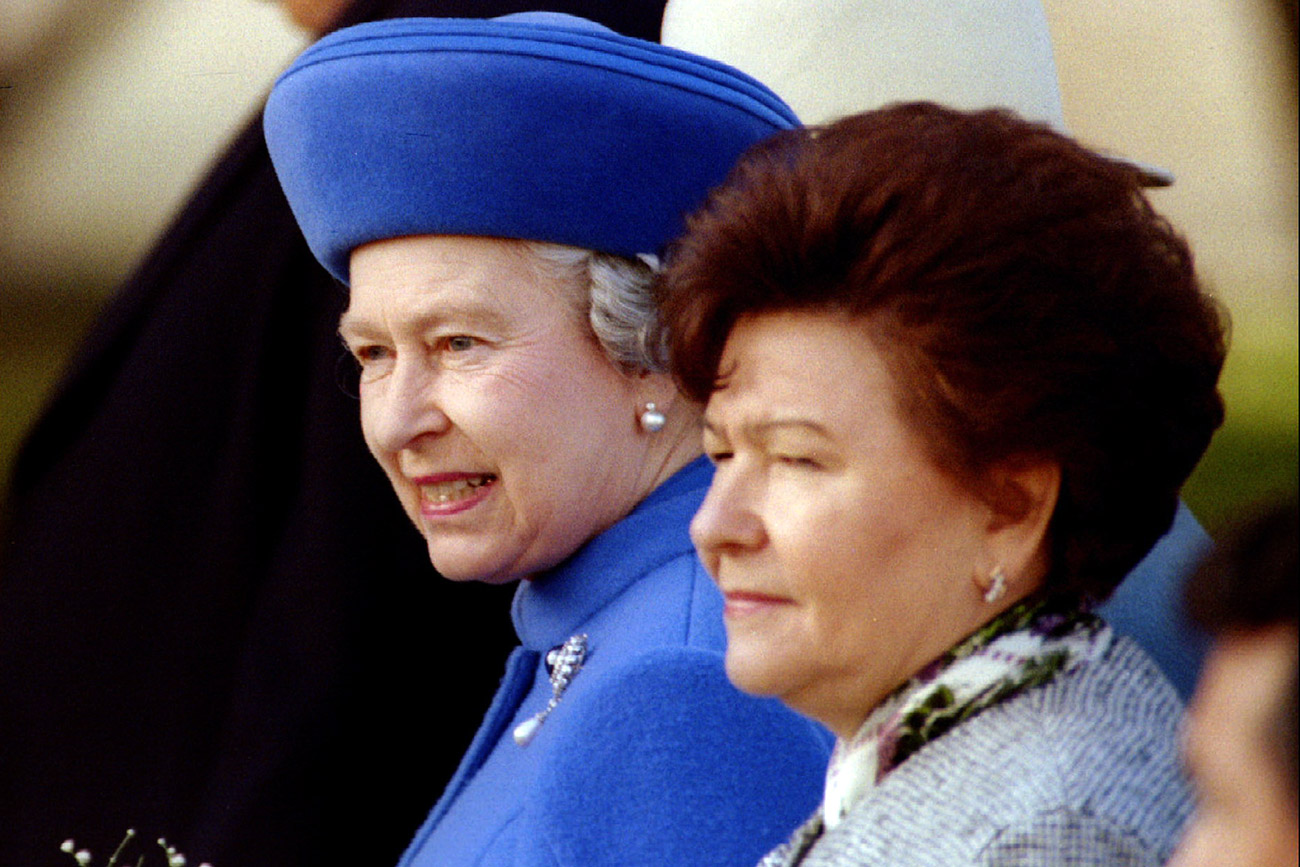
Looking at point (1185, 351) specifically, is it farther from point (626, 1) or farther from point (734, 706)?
point (626, 1)

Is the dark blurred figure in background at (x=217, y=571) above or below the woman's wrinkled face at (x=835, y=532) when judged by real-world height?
below

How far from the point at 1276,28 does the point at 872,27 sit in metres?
1.52

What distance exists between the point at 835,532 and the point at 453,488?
3.48 ft

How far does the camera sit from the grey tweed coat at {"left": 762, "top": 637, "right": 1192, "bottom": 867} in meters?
1.33

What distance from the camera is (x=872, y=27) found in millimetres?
2791

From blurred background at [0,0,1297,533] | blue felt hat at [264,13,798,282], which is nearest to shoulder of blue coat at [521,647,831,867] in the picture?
blue felt hat at [264,13,798,282]

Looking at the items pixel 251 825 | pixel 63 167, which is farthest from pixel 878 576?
pixel 63 167

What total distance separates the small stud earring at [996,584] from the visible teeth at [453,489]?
3.51ft

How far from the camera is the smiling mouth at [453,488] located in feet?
8.09

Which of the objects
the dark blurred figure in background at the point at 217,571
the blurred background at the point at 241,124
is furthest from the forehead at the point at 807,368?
the blurred background at the point at 241,124

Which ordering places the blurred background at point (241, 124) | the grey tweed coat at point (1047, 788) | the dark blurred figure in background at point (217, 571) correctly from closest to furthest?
the grey tweed coat at point (1047, 788) < the dark blurred figure in background at point (217, 571) < the blurred background at point (241, 124)

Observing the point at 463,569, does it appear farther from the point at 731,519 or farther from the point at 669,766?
the point at 731,519

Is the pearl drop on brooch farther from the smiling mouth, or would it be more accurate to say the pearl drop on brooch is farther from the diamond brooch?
the smiling mouth

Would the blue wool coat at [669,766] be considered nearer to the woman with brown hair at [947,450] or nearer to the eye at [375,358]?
the woman with brown hair at [947,450]
